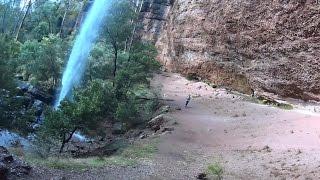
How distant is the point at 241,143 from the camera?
18531 millimetres

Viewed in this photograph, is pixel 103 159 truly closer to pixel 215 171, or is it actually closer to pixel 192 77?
pixel 215 171

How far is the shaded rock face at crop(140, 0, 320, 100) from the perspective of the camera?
86.3ft

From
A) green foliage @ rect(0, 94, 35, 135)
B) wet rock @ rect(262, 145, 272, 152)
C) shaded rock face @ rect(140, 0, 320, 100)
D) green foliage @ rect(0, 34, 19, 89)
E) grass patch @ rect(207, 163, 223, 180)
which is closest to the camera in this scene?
grass patch @ rect(207, 163, 223, 180)

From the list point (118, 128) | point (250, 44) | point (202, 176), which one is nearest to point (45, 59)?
point (118, 128)

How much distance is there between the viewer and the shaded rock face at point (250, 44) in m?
26.3

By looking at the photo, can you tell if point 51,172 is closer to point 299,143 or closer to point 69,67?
point 299,143

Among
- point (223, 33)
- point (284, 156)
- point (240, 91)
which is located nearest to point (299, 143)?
point (284, 156)

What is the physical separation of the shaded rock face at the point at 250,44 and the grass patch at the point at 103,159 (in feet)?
42.9

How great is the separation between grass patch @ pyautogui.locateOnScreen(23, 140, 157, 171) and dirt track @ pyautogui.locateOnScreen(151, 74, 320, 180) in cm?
67

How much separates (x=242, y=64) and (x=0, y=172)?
78.0 ft

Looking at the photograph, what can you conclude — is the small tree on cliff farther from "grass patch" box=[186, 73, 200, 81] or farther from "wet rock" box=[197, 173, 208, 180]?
"grass patch" box=[186, 73, 200, 81]

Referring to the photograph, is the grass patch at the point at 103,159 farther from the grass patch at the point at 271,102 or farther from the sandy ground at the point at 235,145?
the grass patch at the point at 271,102

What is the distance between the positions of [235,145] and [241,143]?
386 mm

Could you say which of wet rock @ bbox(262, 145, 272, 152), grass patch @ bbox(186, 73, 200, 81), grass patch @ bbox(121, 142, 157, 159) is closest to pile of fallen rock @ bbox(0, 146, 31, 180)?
grass patch @ bbox(121, 142, 157, 159)
